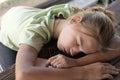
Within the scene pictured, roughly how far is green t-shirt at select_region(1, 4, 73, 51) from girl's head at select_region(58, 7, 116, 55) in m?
0.11

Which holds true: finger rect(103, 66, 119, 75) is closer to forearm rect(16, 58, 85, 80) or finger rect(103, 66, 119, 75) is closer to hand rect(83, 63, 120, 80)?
hand rect(83, 63, 120, 80)

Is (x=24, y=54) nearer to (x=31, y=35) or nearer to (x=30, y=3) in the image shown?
(x=31, y=35)

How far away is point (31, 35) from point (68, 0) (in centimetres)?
144

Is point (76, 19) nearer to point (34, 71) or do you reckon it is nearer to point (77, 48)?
point (77, 48)

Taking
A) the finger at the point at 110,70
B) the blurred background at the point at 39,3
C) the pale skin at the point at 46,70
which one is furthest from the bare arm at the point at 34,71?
the blurred background at the point at 39,3

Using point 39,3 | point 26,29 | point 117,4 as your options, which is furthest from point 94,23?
point 39,3

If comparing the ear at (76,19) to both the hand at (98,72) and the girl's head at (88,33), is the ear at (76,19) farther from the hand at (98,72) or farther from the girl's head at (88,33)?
the hand at (98,72)

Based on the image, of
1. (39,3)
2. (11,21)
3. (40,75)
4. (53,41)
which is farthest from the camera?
(39,3)

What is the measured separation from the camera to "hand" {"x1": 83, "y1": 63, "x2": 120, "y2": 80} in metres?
1.05

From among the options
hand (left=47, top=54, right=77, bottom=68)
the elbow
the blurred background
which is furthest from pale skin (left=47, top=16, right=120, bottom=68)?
the blurred background

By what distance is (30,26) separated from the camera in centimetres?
117

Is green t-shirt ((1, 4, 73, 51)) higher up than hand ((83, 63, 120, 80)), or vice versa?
green t-shirt ((1, 4, 73, 51))

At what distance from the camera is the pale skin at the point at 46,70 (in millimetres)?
990

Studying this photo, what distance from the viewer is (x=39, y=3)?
2283 millimetres
